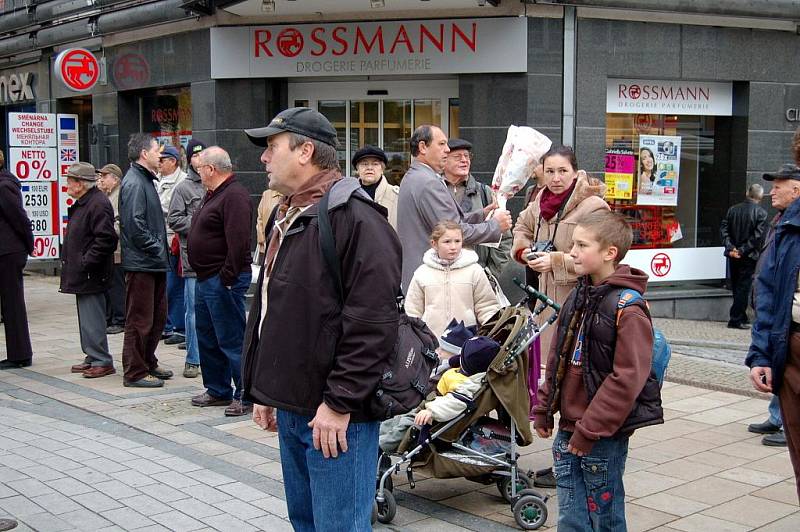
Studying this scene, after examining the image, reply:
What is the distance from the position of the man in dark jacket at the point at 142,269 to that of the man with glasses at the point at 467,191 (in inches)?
118

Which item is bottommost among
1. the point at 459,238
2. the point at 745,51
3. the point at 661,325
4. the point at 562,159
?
the point at 661,325

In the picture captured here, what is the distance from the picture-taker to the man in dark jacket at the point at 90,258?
28.8 ft

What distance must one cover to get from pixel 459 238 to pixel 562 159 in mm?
802

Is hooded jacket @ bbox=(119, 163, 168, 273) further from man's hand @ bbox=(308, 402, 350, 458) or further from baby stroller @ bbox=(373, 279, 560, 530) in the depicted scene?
man's hand @ bbox=(308, 402, 350, 458)

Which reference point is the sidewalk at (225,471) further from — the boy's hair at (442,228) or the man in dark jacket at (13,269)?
the boy's hair at (442,228)

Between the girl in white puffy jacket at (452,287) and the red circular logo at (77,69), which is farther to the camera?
the red circular logo at (77,69)

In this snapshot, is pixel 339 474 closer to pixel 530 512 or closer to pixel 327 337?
pixel 327 337

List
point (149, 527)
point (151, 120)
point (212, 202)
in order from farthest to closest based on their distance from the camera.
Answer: point (151, 120), point (212, 202), point (149, 527)

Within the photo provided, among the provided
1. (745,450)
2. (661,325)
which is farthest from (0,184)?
(661,325)

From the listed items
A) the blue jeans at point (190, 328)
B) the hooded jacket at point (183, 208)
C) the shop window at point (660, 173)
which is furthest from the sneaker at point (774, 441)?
the shop window at point (660, 173)

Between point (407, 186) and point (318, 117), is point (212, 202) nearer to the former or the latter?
Result: point (407, 186)

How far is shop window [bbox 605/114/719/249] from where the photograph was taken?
13.2 m

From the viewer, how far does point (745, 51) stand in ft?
44.1

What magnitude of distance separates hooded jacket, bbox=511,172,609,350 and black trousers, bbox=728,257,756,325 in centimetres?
800
